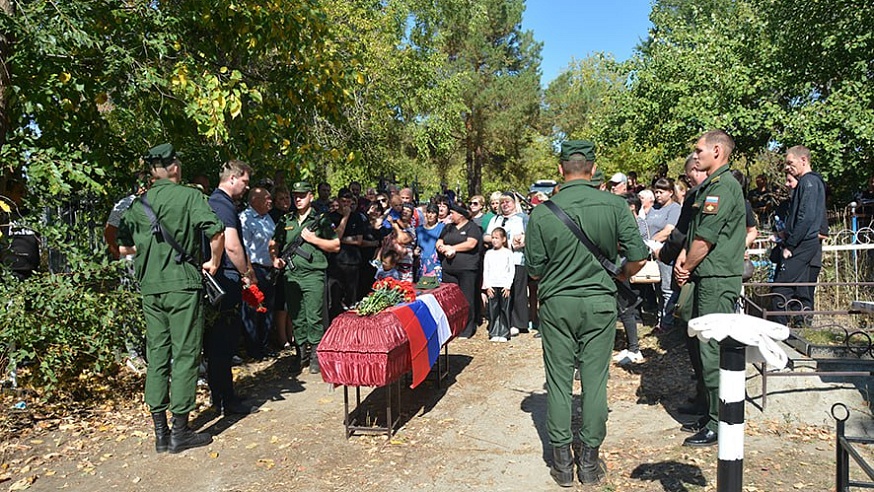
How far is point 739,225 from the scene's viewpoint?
5.21m

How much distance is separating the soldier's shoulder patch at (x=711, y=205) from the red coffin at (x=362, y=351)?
2553 millimetres

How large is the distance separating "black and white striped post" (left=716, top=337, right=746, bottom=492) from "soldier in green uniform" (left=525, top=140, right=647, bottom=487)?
→ 1644mm

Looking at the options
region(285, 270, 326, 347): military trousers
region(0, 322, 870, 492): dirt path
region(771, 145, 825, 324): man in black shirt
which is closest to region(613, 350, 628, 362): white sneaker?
region(0, 322, 870, 492): dirt path

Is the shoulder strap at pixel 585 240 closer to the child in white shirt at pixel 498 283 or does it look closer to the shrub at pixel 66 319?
the shrub at pixel 66 319

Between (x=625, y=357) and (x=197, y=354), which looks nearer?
(x=197, y=354)

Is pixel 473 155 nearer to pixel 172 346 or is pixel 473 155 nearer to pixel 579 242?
pixel 172 346

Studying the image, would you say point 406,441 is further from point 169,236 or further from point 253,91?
point 253,91

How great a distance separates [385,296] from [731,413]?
3.59 meters

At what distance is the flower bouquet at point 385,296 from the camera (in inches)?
232

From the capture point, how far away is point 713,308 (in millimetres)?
5211

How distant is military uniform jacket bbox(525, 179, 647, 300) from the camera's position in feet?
15.5

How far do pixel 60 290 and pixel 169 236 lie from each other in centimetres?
147

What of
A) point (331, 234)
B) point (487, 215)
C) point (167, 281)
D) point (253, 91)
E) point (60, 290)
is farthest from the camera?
point (487, 215)

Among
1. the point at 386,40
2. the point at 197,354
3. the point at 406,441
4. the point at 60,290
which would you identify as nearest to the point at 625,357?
the point at 406,441
